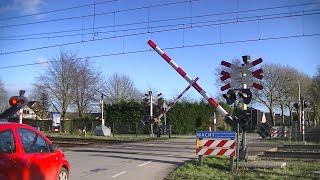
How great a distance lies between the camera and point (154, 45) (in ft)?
69.4

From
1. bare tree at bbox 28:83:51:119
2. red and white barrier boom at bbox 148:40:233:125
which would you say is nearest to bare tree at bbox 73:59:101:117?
bare tree at bbox 28:83:51:119

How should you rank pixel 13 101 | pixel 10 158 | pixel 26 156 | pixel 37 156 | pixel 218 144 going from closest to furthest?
pixel 10 158
pixel 26 156
pixel 37 156
pixel 218 144
pixel 13 101

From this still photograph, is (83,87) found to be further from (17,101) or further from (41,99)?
(17,101)

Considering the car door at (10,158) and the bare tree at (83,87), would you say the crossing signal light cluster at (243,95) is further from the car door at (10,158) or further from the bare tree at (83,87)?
the bare tree at (83,87)

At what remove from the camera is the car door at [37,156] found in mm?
8215

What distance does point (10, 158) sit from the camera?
24.8 ft

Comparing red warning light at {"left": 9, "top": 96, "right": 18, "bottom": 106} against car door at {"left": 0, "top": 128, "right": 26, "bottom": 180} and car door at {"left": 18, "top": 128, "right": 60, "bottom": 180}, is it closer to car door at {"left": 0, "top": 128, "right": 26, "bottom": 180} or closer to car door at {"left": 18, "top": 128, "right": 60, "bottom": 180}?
car door at {"left": 18, "top": 128, "right": 60, "bottom": 180}

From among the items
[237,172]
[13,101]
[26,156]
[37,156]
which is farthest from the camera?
[13,101]

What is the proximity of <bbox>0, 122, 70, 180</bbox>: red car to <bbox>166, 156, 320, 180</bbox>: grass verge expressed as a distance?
186 inches

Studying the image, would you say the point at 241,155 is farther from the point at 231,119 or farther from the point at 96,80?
the point at 96,80

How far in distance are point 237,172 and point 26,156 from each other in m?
8.00

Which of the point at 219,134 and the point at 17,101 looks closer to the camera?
the point at 219,134

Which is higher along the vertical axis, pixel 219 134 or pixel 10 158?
pixel 219 134

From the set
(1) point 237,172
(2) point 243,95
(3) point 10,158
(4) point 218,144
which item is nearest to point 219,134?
(4) point 218,144
